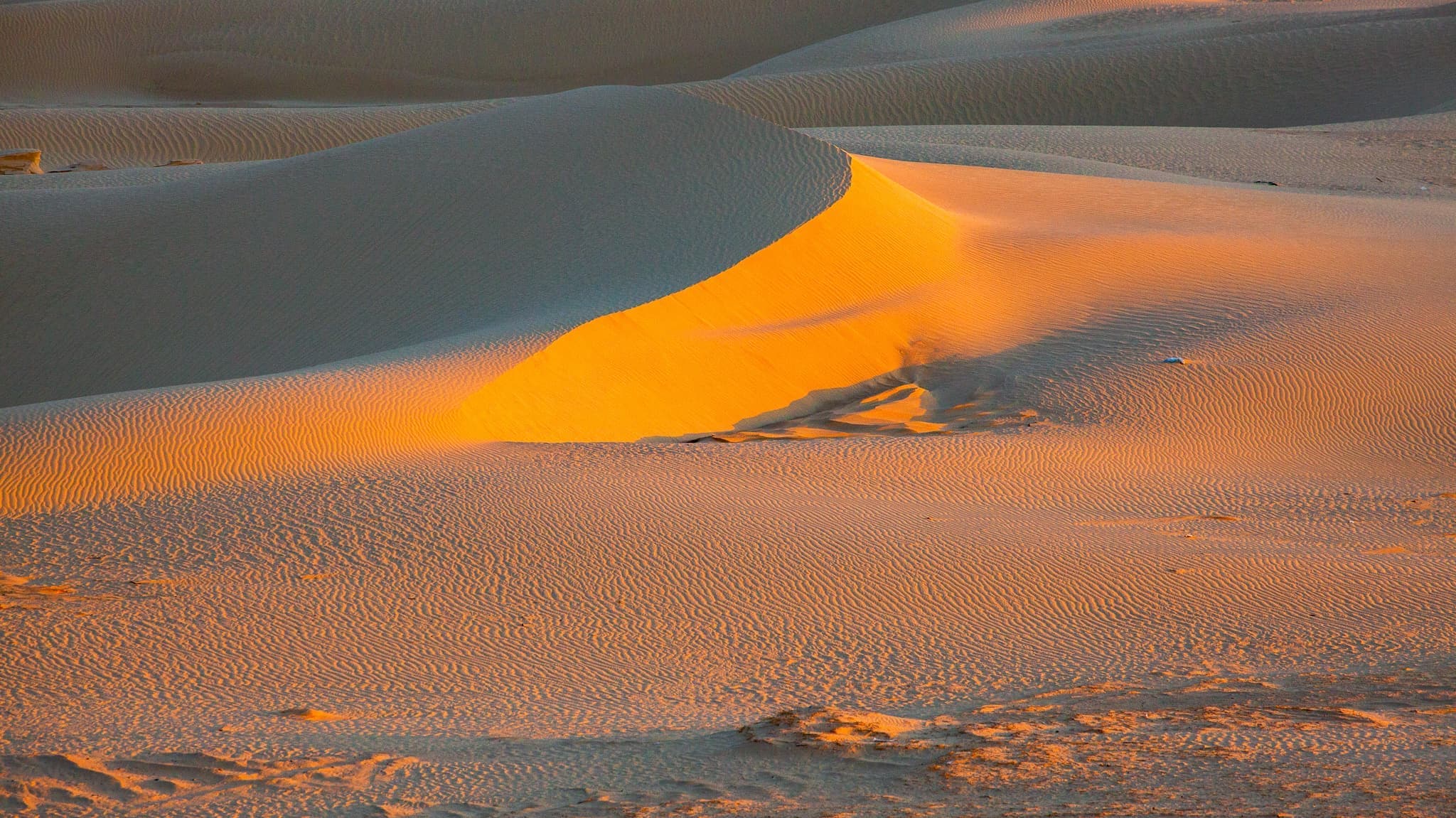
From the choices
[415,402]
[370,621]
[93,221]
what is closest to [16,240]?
[93,221]

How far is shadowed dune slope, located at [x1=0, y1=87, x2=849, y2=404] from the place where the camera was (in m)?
8.18

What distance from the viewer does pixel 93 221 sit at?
10.1 metres

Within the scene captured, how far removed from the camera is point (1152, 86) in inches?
830

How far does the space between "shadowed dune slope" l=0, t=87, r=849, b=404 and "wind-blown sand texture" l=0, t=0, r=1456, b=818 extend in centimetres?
4

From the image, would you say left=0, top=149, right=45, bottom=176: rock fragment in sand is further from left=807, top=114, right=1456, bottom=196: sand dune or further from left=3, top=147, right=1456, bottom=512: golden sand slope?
left=3, top=147, right=1456, bottom=512: golden sand slope

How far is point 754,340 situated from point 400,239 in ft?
9.36

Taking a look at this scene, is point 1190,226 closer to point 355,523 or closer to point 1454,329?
point 1454,329

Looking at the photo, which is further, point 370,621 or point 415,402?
point 415,402

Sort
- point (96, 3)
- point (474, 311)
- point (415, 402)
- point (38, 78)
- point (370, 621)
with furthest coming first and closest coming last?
point (96, 3) → point (38, 78) → point (474, 311) → point (415, 402) → point (370, 621)

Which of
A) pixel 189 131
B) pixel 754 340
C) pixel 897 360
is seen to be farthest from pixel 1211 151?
pixel 189 131

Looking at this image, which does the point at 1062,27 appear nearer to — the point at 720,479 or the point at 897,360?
the point at 897,360

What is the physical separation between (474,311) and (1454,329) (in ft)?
17.1

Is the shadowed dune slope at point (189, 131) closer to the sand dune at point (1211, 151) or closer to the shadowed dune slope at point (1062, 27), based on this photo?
the sand dune at point (1211, 151)

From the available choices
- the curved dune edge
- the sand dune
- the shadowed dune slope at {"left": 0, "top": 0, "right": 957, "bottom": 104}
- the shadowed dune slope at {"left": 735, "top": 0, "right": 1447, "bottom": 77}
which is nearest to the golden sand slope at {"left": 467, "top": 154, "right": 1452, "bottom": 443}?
the curved dune edge
